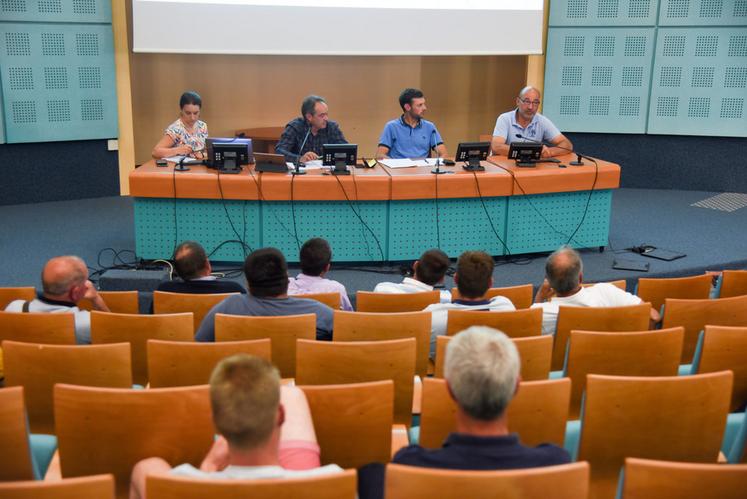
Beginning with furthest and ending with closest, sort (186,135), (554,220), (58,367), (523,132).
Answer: (523,132)
(186,135)
(554,220)
(58,367)

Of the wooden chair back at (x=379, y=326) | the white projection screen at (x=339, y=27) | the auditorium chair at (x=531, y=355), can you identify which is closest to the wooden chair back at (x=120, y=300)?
the wooden chair back at (x=379, y=326)

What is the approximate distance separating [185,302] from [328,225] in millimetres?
2285

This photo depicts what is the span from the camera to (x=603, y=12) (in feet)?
28.7

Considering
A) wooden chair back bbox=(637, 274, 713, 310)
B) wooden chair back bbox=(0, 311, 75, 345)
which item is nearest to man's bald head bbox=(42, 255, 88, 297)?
wooden chair back bbox=(0, 311, 75, 345)

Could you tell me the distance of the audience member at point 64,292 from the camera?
11.0 ft

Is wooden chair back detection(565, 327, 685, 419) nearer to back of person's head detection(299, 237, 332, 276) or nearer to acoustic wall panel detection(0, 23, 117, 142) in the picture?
back of person's head detection(299, 237, 332, 276)

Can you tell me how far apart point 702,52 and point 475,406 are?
26.6 ft

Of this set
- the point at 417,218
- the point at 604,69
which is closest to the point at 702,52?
the point at 604,69

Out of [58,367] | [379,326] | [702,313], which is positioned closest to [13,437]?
[58,367]

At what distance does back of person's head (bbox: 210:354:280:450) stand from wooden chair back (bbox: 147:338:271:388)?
881 millimetres

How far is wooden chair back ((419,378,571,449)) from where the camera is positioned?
7.69ft

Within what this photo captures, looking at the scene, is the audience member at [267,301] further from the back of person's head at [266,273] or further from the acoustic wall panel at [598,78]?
the acoustic wall panel at [598,78]

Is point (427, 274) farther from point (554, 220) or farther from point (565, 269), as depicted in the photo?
point (554, 220)

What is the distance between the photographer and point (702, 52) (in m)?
8.66
